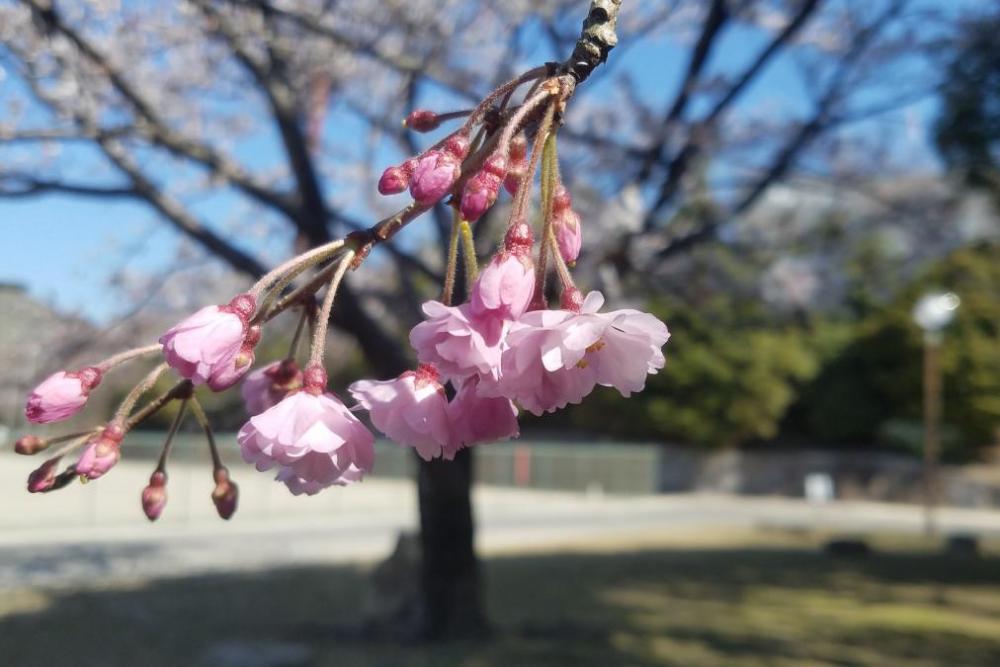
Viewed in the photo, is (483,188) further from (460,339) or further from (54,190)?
(54,190)

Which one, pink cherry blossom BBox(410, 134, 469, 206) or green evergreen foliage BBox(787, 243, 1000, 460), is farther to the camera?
green evergreen foliage BBox(787, 243, 1000, 460)

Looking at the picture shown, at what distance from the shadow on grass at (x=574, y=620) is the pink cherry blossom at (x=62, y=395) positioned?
493 centimetres

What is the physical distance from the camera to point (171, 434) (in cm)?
107

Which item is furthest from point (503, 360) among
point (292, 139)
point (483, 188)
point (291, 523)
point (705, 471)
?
point (705, 471)

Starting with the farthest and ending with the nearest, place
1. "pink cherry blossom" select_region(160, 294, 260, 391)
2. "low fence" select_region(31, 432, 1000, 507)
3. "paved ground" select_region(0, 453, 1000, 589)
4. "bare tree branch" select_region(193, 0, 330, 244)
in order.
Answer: "low fence" select_region(31, 432, 1000, 507) < "paved ground" select_region(0, 453, 1000, 589) < "bare tree branch" select_region(193, 0, 330, 244) < "pink cherry blossom" select_region(160, 294, 260, 391)

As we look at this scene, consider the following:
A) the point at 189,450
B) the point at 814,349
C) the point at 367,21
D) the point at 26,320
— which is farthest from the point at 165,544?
the point at 814,349

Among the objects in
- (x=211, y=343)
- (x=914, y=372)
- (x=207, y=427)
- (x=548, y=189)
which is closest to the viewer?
(x=211, y=343)

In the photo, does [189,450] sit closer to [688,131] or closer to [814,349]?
[688,131]

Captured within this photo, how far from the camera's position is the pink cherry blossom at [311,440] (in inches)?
34.8

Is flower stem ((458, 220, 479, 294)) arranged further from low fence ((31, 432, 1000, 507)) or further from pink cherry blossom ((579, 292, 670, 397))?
low fence ((31, 432, 1000, 507))

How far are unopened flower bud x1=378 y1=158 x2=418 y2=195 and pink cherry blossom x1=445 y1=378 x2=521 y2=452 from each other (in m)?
0.19

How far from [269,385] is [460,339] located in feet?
1.14

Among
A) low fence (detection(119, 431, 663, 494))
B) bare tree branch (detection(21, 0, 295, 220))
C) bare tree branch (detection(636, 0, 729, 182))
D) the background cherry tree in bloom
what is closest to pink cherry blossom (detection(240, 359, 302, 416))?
the background cherry tree in bloom

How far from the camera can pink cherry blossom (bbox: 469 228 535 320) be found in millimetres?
829
